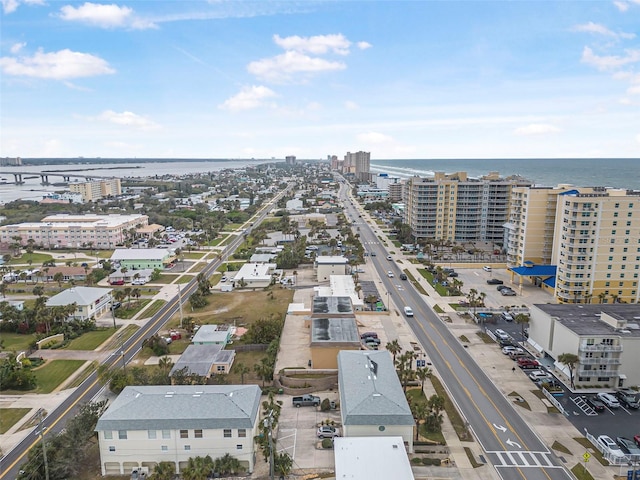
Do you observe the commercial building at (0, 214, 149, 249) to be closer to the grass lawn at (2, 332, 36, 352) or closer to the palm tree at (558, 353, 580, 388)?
the grass lawn at (2, 332, 36, 352)

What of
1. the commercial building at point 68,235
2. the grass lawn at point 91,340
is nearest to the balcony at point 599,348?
the grass lawn at point 91,340

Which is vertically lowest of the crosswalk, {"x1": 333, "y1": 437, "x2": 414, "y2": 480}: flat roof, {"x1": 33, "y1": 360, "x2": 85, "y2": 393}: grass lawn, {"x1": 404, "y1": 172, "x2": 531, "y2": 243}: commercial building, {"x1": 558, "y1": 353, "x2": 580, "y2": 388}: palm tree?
{"x1": 33, "y1": 360, "x2": 85, "y2": 393}: grass lawn

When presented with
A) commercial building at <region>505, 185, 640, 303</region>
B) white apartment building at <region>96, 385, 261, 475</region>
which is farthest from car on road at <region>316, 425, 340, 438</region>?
commercial building at <region>505, 185, 640, 303</region>

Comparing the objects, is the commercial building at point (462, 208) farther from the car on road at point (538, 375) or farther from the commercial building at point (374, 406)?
the commercial building at point (374, 406)

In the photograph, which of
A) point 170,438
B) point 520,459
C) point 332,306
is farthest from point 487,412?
point 170,438

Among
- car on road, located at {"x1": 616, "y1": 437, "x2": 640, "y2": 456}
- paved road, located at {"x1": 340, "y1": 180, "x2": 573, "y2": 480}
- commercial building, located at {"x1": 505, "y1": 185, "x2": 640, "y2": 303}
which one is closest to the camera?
paved road, located at {"x1": 340, "y1": 180, "x2": 573, "y2": 480}

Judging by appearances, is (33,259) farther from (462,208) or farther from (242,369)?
(462,208)
